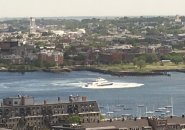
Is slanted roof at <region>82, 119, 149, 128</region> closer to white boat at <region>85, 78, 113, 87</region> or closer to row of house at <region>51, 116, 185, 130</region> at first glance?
row of house at <region>51, 116, 185, 130</region>

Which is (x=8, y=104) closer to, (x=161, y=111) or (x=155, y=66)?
(x=161, y=111)

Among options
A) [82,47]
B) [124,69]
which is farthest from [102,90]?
[82,47]

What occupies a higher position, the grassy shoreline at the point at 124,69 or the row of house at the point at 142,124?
the row of house at the point at 142,124

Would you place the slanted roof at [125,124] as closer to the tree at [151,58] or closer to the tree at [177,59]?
the tree at [177,59]

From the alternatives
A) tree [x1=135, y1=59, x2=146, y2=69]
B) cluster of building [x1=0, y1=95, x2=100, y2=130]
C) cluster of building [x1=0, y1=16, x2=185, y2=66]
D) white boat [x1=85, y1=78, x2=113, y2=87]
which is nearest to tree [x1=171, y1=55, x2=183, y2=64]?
tree [x1=135, y1=59, x2=146, y2=69]

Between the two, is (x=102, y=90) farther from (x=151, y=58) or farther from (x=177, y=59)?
(x=151, y=58)

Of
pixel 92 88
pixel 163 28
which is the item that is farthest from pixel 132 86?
pixel 163 28

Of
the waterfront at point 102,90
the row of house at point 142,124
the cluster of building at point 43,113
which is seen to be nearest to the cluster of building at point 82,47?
the waterfront at point 102,90

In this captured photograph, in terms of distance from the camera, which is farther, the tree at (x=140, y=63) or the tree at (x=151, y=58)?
the tree at (x=151, y=58)
